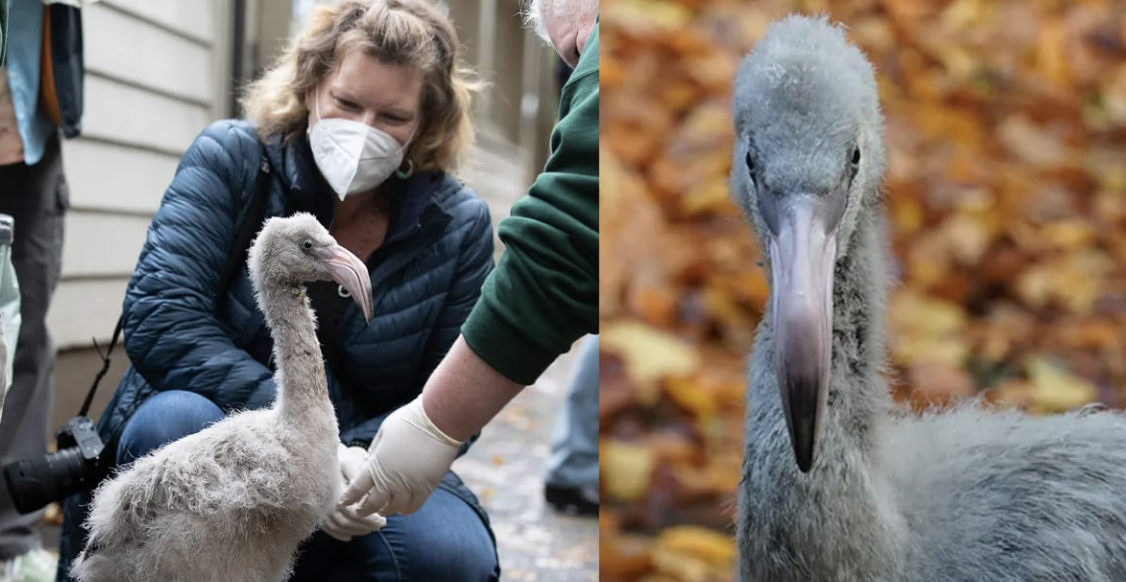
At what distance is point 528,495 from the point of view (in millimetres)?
2887

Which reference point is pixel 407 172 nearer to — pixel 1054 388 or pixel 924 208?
pixel 924 208

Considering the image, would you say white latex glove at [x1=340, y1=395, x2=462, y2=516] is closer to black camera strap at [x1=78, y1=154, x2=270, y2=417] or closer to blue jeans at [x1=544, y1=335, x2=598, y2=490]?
black camera strap at [x1=78, y1=154, x2=270, y2=417]

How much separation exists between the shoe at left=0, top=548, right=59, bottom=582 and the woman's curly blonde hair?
1348mm

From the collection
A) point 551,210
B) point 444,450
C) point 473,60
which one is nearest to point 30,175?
point 473,60

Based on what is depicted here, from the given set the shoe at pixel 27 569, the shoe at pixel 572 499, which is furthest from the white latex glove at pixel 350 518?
the shoe at pixel 27 569

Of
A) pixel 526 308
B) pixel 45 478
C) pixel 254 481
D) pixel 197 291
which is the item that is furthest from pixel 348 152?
pixel 45 478

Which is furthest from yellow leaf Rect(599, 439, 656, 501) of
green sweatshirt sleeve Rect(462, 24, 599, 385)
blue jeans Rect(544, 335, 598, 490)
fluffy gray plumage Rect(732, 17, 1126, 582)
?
blue jeans Rect(544, 335, 598, 490)

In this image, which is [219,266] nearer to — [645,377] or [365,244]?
[365,244]

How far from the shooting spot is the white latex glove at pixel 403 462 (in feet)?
6.44

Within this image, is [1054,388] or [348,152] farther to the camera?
[348,152]

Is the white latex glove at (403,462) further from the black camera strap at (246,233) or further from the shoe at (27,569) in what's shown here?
the shoe at (27,569)

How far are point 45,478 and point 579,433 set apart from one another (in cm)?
144

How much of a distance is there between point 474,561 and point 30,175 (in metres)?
1.47

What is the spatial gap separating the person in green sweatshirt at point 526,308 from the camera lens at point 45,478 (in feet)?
1.92
